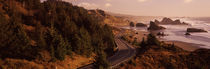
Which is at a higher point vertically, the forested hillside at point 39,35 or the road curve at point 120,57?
the forested hillside at point 39,35

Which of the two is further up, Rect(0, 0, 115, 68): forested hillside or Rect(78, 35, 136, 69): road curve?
Rect(0, 0, 115, 68): forested hillside

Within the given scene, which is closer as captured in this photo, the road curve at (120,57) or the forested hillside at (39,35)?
the forested hillside at (39,35)

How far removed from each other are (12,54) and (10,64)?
3.68 m

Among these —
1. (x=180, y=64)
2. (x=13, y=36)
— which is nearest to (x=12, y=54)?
(x=13, y=36)

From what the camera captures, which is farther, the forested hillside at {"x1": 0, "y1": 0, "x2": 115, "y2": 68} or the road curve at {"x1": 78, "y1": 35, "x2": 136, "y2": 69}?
the road curve at {"x1": 78, "y1": 35, "x2": 136, "y2": 69}

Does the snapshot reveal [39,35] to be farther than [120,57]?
No

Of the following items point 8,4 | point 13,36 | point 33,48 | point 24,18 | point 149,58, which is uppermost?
point 8,4

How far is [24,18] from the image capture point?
40781 mm

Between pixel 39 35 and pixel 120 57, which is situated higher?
pixel 39 35

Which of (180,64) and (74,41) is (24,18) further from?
(180,64)

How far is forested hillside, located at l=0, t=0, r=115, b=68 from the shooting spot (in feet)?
68.3

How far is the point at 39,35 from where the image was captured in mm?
26109

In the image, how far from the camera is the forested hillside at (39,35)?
20828mm

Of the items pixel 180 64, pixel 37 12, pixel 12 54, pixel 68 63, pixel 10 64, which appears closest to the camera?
pixel 10 64
